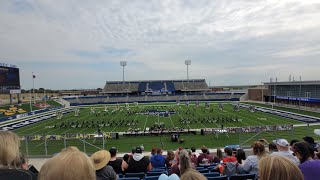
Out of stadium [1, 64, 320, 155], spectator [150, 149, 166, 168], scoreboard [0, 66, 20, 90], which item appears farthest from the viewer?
scoreboard [0, 66, 20, 90]

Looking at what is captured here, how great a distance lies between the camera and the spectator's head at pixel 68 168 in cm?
189

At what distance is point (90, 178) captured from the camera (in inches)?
77.4

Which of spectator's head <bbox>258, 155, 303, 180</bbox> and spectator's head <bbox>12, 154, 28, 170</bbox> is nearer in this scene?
spectator's head <bbox>258, 155, 303, 180</bbox>

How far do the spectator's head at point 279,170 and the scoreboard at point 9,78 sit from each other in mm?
59332

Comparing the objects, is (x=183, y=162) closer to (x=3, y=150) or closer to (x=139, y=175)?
(x=3, y=150)

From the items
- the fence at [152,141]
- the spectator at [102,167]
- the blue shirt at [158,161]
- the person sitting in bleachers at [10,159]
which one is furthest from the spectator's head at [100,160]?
the fence at [152,141]

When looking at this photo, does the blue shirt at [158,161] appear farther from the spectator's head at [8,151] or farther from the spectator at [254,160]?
the spectator's head at [8,151]

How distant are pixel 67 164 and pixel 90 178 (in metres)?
0.20

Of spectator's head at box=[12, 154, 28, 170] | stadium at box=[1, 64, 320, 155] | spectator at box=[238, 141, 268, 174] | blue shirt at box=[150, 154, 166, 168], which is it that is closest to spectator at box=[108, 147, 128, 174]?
blue shirt at box=[150, 154, 166, 168]

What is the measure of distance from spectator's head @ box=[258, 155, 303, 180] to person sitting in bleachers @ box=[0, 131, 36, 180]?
2081mm

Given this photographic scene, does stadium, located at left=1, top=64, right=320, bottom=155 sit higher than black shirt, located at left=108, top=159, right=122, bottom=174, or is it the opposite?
black shirt, located at left=108, top=159, right=122, bottom=174

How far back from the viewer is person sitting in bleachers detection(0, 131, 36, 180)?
240 cm

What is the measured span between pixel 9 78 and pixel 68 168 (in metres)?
61.0

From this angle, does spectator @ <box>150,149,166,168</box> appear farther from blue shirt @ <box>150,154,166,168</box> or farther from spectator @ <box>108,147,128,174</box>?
spectator @ <box>108,147,128,174</box>
